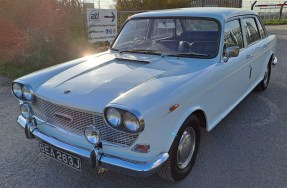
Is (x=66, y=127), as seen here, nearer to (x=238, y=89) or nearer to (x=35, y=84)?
(x=35, y=84)

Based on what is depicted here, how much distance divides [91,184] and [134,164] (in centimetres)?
78

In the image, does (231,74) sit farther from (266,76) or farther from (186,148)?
(266,76)

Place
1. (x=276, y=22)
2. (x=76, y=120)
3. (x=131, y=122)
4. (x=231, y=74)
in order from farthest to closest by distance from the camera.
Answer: (x=276, y=22)
(x=231, y=74)
(x=76, y=120)
(x=131, y=122)

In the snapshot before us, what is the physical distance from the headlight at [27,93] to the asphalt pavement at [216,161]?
797 millimetres

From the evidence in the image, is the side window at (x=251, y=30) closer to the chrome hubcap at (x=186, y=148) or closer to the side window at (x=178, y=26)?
the side window at (x=178, y=26)

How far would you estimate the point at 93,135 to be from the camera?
2.44 meters

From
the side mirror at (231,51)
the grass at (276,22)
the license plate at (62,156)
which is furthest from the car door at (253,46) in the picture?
the grass at (276,22)

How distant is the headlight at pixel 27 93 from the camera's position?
2.96 m

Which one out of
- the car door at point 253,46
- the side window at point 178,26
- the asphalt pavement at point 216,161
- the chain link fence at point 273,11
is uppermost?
the chain link fence at point 273,11

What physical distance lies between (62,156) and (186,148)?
1229 mm

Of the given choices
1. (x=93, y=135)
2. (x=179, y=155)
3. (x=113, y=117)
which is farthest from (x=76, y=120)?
(x=179, y=155)

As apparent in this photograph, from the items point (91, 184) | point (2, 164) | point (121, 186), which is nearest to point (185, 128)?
point (121, 186)

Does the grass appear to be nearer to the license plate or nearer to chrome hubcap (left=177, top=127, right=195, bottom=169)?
chrome hubcap (left=177, top=127, right=195, bottom=169)

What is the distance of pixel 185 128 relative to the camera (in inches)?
109
